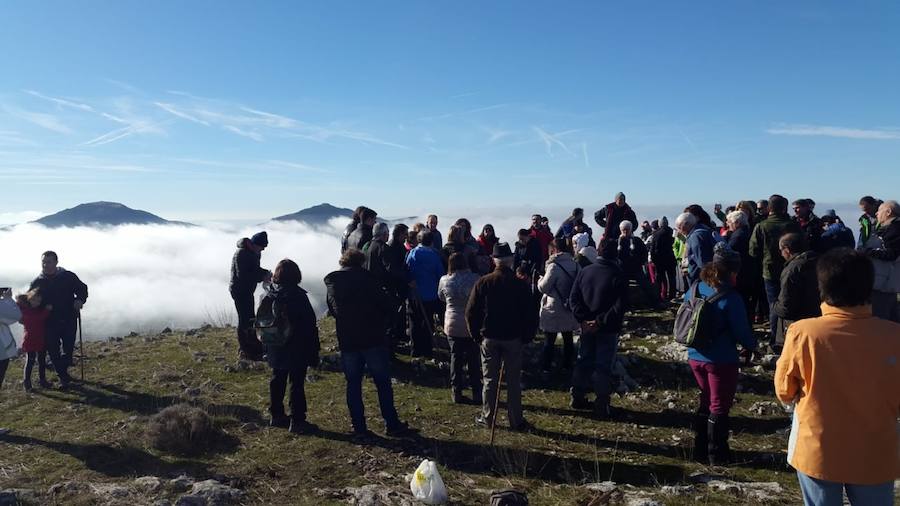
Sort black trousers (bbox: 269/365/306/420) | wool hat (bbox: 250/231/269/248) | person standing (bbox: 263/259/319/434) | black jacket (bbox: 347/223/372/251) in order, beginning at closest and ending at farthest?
1. person standing (bbox: 263/259/319/434)
2. black trousers (bbox: 269/365/306/420)
3. wool hat (bbox: 250/231/269/248)
4. black jacket (bbox: 347/223/372/251)

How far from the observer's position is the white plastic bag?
5.23 metres

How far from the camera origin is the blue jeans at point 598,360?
7547 millimetres

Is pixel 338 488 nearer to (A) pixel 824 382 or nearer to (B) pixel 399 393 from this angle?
(B) pixel 399 393

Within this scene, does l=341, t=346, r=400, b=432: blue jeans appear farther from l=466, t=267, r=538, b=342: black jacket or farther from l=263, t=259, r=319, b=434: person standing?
l=466, t=267, r=538, b=342: black jacket

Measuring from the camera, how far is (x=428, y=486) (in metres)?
5.27

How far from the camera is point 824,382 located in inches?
125

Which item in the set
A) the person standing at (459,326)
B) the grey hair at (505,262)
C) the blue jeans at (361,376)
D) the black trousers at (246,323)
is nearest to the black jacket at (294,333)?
the blue jeans at (361,376)

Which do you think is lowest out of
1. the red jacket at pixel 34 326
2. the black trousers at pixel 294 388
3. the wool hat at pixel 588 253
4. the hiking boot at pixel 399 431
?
the hiking boot at pixel 399 431

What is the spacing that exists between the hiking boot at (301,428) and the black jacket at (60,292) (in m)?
5.64

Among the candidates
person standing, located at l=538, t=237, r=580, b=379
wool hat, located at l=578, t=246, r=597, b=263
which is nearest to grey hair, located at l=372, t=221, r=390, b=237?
person standing, located at l=538, t=237, r=580, b=379

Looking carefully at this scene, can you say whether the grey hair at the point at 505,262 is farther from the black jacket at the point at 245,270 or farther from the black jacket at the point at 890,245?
the black jacket at the point at 890,245

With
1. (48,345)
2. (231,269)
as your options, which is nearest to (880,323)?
(231,269)

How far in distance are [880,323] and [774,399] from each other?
18.5 ft

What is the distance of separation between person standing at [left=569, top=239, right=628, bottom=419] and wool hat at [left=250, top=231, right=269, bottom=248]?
5.67 metres
